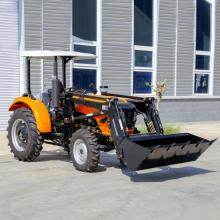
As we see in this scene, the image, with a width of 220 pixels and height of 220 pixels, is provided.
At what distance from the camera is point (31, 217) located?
21.1ft

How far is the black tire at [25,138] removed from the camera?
10.3 metres

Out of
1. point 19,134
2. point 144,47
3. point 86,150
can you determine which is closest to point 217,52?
point 144,47

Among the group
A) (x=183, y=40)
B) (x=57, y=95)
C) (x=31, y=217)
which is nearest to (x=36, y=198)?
(x=31, y=217)

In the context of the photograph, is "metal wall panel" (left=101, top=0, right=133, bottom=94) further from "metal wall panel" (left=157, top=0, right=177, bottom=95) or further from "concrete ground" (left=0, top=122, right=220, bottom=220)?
"concrete ground" (left=0, top=122, right=220, bottom=220)

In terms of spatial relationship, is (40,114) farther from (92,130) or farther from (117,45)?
(117,45)

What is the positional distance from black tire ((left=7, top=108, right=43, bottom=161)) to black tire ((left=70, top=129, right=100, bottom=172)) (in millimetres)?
975

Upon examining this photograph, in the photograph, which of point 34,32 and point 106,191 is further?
point 34,32

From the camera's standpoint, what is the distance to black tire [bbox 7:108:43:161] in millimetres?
10344

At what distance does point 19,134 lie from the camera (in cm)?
1099

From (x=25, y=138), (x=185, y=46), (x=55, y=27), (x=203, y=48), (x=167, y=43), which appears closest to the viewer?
(x=25, y=138)

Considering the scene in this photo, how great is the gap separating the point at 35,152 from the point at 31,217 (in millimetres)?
4055

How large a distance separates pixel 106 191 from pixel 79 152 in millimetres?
1782

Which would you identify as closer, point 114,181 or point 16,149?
point 114,181

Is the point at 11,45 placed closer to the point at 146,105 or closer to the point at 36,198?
the point at 146,105
